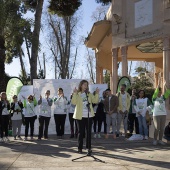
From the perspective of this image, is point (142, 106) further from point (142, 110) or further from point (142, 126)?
point (142, 126)

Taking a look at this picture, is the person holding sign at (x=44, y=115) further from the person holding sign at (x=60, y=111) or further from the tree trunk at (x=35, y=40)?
the tree trunk at (x=35, y=40)

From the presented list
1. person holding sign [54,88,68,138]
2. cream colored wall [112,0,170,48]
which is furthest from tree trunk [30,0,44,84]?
person holding sign [54,88,68,138]

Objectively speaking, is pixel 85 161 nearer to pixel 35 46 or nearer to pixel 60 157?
pixel 60 157

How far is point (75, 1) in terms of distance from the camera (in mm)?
20734

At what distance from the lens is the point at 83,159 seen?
7551 millimetres

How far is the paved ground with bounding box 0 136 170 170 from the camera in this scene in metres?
6.84

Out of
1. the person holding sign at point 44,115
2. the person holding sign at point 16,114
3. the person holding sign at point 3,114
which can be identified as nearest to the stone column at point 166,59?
the person holding sign at point 44,115

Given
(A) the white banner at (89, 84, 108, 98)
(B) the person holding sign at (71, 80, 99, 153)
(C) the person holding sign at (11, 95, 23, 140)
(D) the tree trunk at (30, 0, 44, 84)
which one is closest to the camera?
(B) the person holding sign at (71, 80, 99, 153)

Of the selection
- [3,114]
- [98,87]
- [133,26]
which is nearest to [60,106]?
[3,114]

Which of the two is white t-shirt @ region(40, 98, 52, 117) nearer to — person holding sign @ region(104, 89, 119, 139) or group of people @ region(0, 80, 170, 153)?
group of people @ region(0, 80, 170, 153)

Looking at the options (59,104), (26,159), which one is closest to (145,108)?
(59,104)

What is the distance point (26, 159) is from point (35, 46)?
11992 millimetres

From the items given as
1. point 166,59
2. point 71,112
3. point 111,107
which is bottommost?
point 71,112

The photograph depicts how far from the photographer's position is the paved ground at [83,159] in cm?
684
